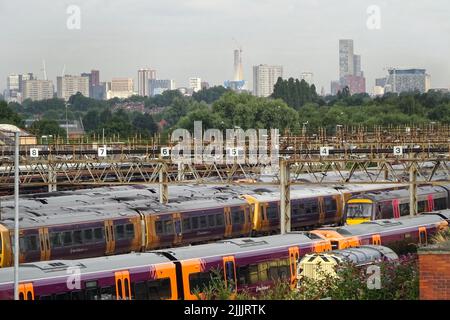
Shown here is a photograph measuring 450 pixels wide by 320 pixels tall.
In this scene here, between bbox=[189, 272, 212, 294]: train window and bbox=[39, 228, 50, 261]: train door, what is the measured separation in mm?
8350

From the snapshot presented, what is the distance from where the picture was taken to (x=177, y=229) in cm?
4212

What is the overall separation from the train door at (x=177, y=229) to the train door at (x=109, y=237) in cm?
372

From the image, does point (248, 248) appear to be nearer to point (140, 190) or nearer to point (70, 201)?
point (70, 201)

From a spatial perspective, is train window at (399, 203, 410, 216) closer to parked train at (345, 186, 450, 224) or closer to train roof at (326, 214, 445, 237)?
parked train at (345, 186, 450, 224)

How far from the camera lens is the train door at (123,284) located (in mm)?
27031

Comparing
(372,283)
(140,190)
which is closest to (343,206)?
(140,190)

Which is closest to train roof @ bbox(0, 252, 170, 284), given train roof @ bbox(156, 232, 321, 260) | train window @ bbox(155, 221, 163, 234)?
train roof @ bbox(156, 232, 321, 260)

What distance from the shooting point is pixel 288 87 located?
196 metres

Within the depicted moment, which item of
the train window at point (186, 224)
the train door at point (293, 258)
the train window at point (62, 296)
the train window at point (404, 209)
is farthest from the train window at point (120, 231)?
the train window at point (404, 209)

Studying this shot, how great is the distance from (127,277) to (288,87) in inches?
6681

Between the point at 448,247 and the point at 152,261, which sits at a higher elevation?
the point at 448,247

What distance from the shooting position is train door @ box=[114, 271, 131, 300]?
27031 millimetres

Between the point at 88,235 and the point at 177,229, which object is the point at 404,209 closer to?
the point at 177,229

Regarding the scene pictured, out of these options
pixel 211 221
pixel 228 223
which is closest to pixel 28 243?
pixel 211 221
